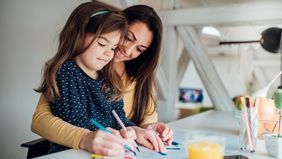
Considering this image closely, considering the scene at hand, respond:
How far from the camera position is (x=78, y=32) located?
3.44 ft

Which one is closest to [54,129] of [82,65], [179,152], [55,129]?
[55,129]

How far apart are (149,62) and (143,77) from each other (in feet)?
0.23

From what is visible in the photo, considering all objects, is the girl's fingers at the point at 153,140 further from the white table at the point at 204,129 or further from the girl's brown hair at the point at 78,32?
the girl's brown hair at the point at 78,32

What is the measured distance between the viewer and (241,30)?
13.0 feet

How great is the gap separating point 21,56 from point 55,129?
1.08 m

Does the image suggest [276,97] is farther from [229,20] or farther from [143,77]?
[229,20]

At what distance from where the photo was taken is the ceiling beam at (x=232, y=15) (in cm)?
196

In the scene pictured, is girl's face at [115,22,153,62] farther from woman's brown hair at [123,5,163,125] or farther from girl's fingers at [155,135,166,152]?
girl's fingers at [155,135,166,152]

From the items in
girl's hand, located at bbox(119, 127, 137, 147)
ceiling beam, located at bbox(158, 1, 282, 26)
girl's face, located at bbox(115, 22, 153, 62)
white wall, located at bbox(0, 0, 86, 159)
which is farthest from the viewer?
ceiling beam, located at bbox(158, 1, 282, 26)

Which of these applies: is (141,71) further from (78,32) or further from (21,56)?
(21,56)

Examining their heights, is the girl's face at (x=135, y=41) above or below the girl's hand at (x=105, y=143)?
above

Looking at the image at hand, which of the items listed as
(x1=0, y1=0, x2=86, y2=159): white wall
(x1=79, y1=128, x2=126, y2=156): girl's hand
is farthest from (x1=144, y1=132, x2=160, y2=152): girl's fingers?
(x1=0, y1=0, x2=86, y2=159): white wall

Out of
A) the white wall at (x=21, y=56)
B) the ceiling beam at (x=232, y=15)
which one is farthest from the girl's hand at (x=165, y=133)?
the ceiling beam at (x=232, y=15)

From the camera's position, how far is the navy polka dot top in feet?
3.34
